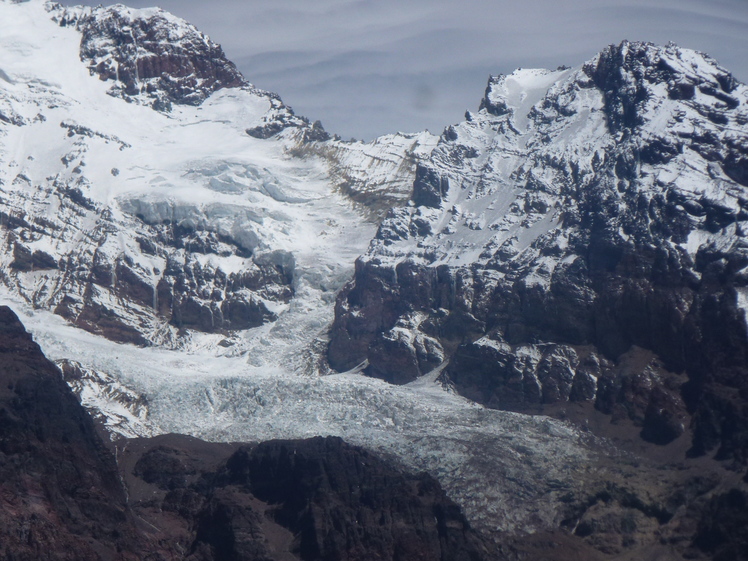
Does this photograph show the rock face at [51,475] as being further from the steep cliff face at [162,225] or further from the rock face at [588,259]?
the rock face at [588,259]

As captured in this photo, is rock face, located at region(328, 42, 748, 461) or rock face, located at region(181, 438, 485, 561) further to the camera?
rock face, located at region(328, 42, 748, 461)

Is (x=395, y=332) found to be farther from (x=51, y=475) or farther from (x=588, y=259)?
(x=51, y=475)

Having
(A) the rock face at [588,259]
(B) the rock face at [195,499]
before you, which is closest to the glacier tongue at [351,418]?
(B) the rock face at [195,499]

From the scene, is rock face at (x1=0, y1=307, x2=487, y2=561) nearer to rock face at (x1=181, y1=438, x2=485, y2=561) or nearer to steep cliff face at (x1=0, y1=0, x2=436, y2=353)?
rock face at (x1=181, y1=438, x2=485, y2=561)

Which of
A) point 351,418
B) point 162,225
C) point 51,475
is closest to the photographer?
point 51,475

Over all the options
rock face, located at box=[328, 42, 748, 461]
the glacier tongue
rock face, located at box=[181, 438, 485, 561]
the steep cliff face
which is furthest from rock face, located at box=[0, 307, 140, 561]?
rock face, located at box=[328, 42, 748, 461]

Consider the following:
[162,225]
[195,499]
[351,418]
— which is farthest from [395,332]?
[195,499]

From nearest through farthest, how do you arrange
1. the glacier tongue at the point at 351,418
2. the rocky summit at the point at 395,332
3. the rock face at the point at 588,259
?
the rocky summit at the point at 395,332 < the glacier tongue at the point at 351,418 < the rock face at the point at 588,259
